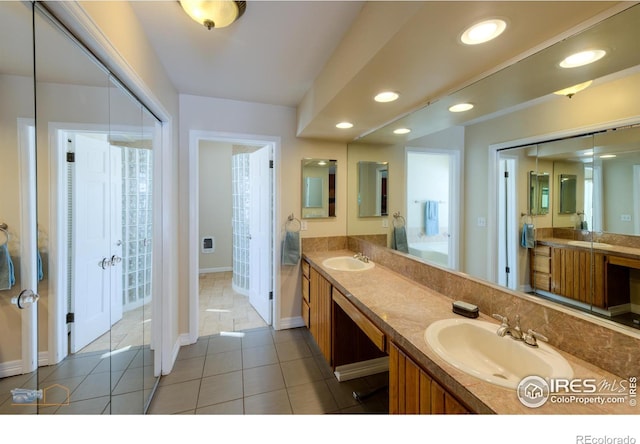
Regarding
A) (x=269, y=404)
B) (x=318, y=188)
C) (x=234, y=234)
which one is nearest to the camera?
(x=269, y=404)

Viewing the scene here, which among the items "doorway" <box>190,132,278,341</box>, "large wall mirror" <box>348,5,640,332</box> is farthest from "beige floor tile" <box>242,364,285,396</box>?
"large wall mirror" <box>348,5,640,332</box>

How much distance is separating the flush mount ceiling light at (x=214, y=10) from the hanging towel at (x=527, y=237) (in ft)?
6.09

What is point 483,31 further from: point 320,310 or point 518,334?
point 320,310

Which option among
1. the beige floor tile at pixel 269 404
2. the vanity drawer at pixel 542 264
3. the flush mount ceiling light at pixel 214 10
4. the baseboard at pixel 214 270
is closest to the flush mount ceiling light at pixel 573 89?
the vanity drawer at pixel 542 264

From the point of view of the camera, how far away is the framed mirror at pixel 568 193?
3.62 ft

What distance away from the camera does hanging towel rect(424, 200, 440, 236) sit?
77.8 inches

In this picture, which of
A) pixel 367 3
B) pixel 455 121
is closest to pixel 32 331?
pixel 367 3

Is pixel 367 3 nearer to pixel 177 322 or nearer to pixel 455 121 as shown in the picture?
pixel 455 121

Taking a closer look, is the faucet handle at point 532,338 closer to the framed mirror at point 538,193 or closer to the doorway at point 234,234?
the framed mirror at point 538,193

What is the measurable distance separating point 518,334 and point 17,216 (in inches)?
78.7

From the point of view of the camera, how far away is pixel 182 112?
2467 mm

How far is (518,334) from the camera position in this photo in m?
1.07

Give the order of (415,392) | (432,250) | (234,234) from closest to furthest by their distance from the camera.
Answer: (415,392) < (432,250) < (234,234)

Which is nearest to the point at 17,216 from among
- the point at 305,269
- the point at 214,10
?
the point at 214,10
